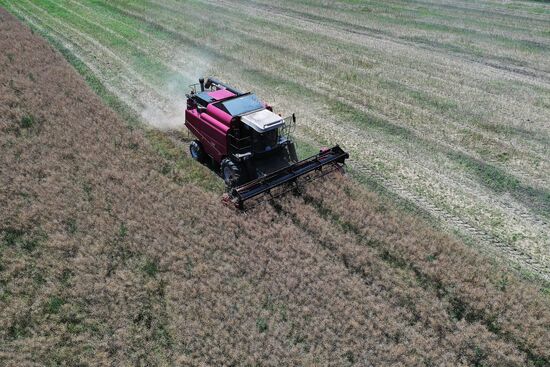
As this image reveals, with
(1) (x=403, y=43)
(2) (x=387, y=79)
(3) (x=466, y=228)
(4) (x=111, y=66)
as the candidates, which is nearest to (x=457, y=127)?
(2) (x=387, y=79)

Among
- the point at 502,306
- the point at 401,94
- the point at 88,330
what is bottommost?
the point at 88,330

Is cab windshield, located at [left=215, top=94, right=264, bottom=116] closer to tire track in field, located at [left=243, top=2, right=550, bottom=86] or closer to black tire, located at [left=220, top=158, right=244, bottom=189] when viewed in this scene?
black tire, located at [left=220, top=158, right=244, bottom=189]

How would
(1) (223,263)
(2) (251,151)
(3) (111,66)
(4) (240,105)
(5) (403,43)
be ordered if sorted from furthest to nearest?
1. (5) (403,43)
2. (3) (111,66)
3. (4) (240,105)
4. (2) (251,151)
5. (1) (223,263)

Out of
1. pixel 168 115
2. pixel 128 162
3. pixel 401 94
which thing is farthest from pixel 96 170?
pixel 401 94

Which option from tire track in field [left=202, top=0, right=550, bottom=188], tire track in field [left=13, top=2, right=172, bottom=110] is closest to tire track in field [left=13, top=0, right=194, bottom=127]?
tire track in field [left=13, top=2, right=172, bottom=110]

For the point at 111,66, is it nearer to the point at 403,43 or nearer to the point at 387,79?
the point at 387,79

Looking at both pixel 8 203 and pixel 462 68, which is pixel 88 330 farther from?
pixel 462 68
